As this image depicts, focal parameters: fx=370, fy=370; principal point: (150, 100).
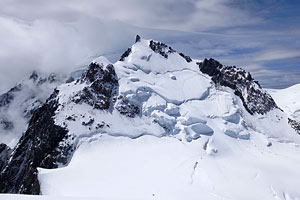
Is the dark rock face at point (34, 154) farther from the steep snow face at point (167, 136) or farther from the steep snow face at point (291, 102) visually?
the steep snow face at point (291, 102)

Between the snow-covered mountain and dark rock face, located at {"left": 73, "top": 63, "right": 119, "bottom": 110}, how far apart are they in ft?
1.01

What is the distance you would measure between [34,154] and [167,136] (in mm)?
36809

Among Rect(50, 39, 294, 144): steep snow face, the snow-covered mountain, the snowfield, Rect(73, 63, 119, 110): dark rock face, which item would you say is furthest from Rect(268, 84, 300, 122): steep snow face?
Rect(73, 63, 119, 110): dark rock face

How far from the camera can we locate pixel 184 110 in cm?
10806

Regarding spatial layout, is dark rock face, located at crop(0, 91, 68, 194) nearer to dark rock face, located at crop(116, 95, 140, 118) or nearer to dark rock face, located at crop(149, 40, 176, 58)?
dark rock face, located at crop(116, 95, 140, 118)

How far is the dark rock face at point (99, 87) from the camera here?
344ft

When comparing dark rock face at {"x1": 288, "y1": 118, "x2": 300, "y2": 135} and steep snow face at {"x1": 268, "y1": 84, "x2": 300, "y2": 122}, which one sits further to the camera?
steep snow face at {"x1": 268, "y1": 84, "x2": 300, "y2": 122}

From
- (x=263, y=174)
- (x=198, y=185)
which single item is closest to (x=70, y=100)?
(x=198, y=185)

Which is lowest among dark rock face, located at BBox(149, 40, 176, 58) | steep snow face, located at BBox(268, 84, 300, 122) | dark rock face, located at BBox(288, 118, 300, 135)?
dark rock face, located at BBox(288, 118, 300, 135)

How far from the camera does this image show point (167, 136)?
10006cm

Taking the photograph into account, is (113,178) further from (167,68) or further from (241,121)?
(167,68)

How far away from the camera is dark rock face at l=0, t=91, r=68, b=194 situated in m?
93.4

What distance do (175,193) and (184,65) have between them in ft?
225

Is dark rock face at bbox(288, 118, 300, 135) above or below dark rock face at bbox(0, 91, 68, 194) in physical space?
above
